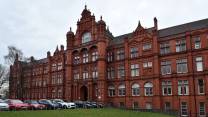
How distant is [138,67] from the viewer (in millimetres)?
58719

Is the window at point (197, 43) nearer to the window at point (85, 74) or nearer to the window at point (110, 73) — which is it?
the window at point (110, 73)

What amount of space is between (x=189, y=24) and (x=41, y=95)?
51.1 metres

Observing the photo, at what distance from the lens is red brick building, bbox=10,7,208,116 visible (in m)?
50.8

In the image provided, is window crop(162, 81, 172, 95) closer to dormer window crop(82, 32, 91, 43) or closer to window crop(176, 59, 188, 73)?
window crop(176, 59, 188, 73)

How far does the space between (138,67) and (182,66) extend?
9.81m

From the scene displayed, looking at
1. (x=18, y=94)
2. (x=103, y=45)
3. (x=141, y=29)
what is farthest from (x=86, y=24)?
(x=18, y=94)

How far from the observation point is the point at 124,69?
61.3 metres

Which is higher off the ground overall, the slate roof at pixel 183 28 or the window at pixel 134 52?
the slate roof at pixel 183 28

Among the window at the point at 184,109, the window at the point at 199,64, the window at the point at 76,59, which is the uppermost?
the window at the point at 76,59

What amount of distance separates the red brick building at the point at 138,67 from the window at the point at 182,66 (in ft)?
0.62

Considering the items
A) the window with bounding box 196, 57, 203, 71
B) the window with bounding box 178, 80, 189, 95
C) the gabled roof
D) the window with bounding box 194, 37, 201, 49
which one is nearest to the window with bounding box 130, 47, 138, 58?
the gabled roof

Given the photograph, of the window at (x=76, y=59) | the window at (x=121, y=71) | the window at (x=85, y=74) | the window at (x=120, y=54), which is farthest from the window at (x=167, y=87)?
the window at (x=76, y=59)

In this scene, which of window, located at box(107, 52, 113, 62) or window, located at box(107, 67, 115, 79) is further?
window, located at box(107, 52, 113, 62)

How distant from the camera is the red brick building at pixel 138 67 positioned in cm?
5084
